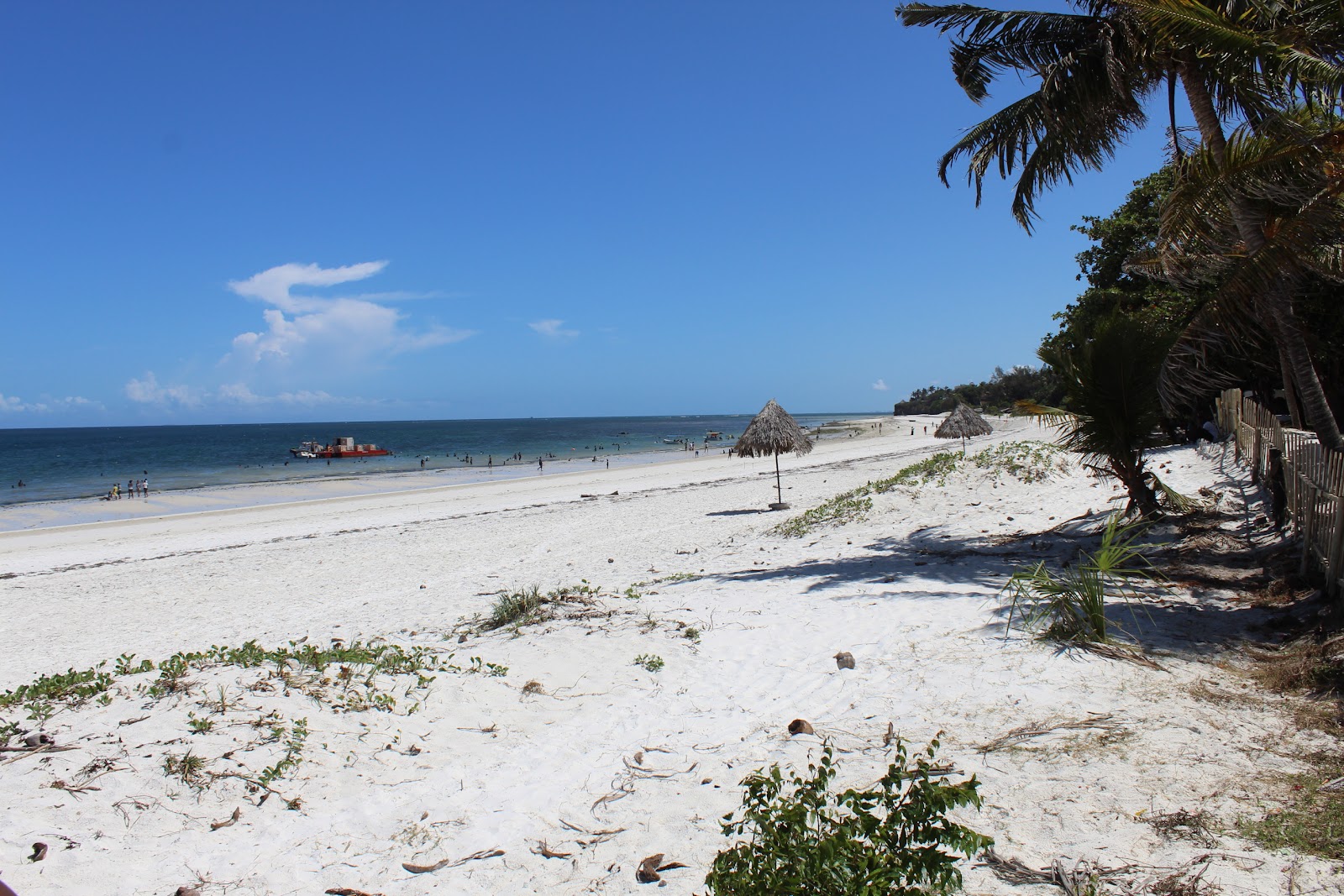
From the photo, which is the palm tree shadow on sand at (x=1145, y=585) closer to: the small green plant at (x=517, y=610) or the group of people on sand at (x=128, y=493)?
the small green plant at (x=517, y=610)

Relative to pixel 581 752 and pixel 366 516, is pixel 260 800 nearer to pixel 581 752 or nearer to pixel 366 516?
pixel 581 752

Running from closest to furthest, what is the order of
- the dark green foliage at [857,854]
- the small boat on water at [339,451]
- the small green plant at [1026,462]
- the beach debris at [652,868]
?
1. the dark green foliage at [857,854]
2. the beach debris at [652,868]
3. the small green plant at [1026,462]
4. the small boat on water at [339,451]

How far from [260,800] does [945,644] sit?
14.1ft

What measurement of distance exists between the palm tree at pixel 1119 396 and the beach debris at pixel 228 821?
8.49m

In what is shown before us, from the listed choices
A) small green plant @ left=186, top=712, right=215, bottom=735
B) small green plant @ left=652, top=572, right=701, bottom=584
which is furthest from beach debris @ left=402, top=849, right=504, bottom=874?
small green plant @ left=652, top=572, right=701, bottom=584

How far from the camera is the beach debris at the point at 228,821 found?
3359 mm

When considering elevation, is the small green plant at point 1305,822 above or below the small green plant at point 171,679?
below

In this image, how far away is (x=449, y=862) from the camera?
3176 millimetres

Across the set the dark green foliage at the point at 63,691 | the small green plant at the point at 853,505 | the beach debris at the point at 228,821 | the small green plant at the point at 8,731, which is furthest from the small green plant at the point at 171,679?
the small green plant at the point at 853,505

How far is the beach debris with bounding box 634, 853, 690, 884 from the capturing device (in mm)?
2928

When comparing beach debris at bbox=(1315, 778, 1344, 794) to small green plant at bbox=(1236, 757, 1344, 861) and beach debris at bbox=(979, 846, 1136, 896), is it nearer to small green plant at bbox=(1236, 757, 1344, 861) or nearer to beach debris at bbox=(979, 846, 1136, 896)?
small green plant at bbox=(1236, 757, 1344, 861)

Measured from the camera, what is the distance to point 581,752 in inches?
162

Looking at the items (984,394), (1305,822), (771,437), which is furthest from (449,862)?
(984,394)

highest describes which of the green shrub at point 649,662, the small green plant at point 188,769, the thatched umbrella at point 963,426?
the thatched umbrella at point 963,426
